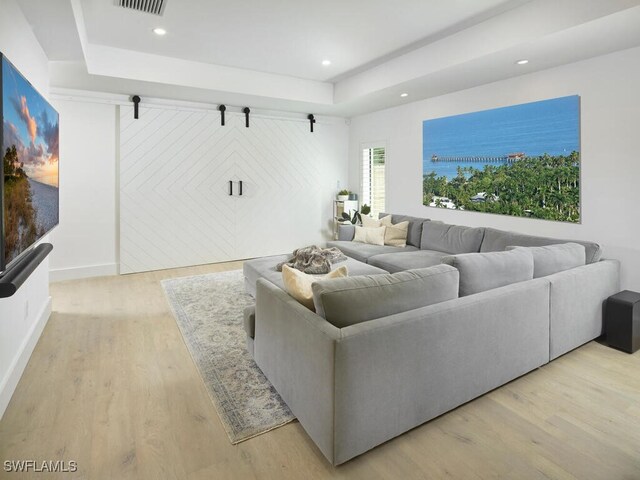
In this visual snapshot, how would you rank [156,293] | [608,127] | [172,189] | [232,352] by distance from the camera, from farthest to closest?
[172,189], [156,293], [608,127], [232,352]

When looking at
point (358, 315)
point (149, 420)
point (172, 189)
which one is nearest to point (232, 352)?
point (149, 420)

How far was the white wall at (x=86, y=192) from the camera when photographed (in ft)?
16.0

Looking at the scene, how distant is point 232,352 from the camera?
2910mm

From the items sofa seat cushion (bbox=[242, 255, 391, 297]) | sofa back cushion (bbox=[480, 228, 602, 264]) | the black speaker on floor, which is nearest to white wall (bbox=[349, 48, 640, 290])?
sofa back cushion (bbox=[480, 228, 602, 264])

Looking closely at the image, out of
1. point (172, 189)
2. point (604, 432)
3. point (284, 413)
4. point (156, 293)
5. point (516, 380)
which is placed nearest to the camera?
point (604, 432)

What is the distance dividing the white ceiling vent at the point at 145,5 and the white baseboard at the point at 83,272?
11.0ft

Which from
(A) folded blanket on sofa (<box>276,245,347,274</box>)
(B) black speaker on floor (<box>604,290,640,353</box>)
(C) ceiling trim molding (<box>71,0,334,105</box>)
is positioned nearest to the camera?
(B) black speaker on floor (<box>604,290,640,353</box>)

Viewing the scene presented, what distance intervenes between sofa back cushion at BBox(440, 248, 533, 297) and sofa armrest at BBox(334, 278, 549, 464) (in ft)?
0.24

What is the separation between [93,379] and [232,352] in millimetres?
921

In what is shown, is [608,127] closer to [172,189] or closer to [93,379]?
[93,379]

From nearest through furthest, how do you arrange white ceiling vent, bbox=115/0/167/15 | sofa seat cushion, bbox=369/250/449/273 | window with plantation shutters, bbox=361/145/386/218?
1. white ceiling vent, bbox=115/0/167/15
2. sofa seat cushion, bbox=369/250/449/273
3. window with plantation shutters, bbox=361/145/386/218
